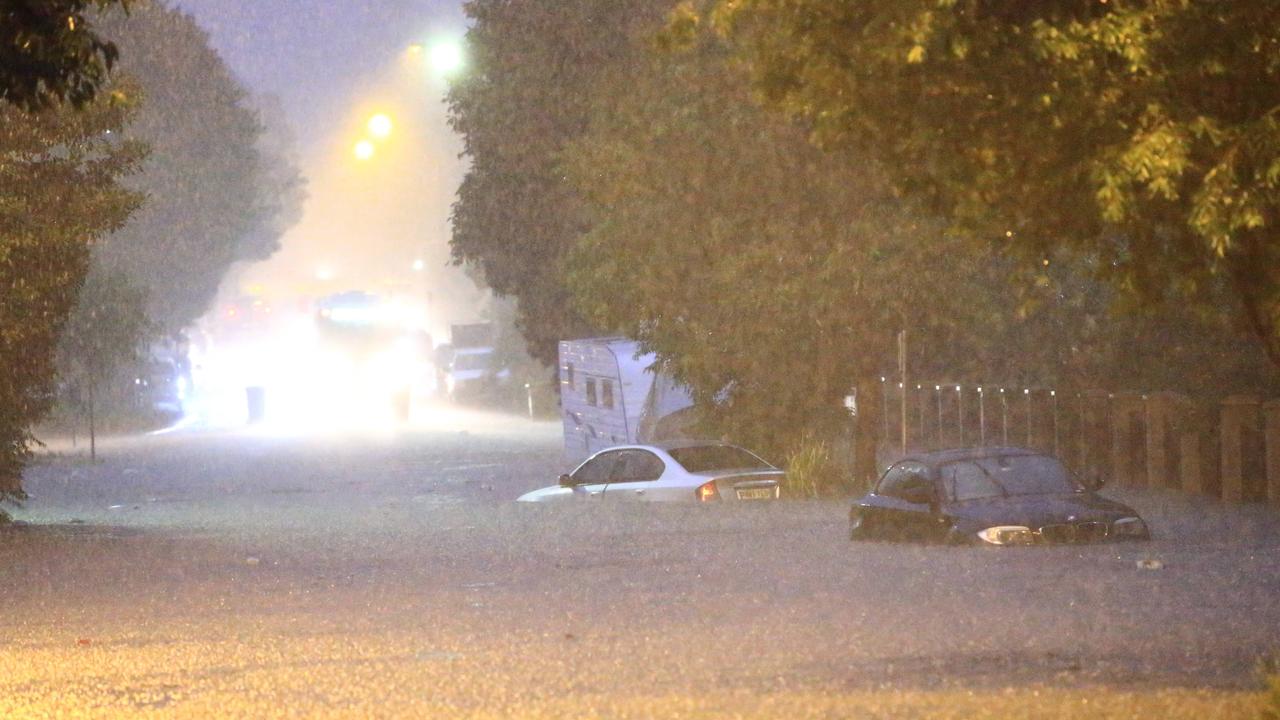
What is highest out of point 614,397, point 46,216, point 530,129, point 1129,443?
point 530,129

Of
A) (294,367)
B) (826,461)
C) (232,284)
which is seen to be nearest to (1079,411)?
(826,461)

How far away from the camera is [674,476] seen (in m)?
22.5

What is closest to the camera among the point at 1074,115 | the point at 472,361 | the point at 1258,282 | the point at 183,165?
the point at 1074,115

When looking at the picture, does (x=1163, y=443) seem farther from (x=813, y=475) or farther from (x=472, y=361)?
(x=472, y=361)

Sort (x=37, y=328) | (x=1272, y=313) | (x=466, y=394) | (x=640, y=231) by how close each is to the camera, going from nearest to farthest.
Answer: (x=1272, y=313)
(x=37, y=328)
(x=640, y=231)
(x=466, y=394)

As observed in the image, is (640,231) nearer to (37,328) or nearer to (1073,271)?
(1073,271)

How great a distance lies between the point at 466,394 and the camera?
74750 mm

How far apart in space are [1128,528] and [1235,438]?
7.10 metres

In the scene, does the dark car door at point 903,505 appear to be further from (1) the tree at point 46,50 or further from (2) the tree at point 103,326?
(2) the tree at point 103,326

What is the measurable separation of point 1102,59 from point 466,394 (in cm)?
6644

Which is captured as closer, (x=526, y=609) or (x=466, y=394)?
(x=526, y=609)

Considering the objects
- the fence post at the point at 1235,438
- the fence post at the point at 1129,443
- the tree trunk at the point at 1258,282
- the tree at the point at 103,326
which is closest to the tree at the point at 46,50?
the tree trunk at the point at 1258,282

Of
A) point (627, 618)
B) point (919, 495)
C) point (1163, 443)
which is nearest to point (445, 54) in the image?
point (1163, 443)

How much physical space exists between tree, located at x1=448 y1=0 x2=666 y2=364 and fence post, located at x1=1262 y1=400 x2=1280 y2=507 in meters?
13.5
